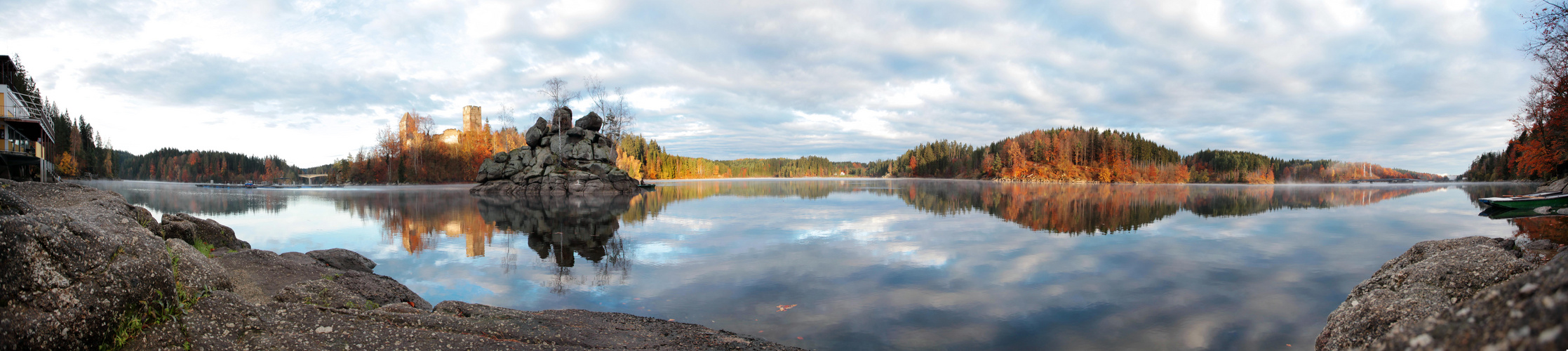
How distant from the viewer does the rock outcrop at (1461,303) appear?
4.20 ft

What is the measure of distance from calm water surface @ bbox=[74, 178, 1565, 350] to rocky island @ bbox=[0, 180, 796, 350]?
1.88 meters

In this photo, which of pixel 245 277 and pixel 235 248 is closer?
pixel 245 277

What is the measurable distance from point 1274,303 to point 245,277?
1401 centimetres

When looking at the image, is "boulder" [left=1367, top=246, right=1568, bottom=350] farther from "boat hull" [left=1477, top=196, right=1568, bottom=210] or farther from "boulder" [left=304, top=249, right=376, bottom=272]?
"boat hull" [left=1477, top=196, right=1568, bottom=210]

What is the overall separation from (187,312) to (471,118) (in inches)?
3767

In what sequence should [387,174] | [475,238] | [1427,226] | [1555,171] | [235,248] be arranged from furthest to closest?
[387,174], [1555,171], [1427,226], [475,238], [235,248]

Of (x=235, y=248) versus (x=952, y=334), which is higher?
(x=235, y=248)

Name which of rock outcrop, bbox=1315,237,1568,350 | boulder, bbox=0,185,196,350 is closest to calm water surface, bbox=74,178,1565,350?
rock outcrop, bbox=1315,237,1568,350

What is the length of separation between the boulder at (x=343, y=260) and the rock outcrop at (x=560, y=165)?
3329cm

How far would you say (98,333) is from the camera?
3.46 meters

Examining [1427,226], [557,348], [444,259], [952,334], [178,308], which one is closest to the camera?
[178,308]

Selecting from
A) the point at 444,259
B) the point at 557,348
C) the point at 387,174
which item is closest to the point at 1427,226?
the point at 557,348

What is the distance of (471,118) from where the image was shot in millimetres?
88062

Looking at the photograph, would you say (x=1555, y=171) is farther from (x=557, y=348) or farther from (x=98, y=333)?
(x=98, y=333)
